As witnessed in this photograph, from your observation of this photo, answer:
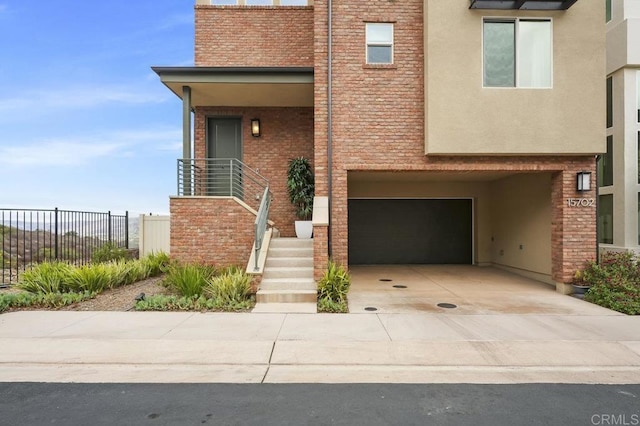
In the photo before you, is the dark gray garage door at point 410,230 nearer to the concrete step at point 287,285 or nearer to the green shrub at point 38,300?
the concrete step at point 287,285

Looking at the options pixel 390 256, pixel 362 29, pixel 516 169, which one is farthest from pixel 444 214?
→ pixel 362 29

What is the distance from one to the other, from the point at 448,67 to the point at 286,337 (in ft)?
23.0

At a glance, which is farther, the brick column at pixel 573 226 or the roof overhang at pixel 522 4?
the brick column at pixel 573 226

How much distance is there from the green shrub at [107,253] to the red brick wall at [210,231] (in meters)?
2.88

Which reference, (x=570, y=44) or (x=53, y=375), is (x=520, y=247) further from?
(x=53, y=375)

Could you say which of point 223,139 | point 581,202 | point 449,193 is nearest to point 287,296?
point 223,139

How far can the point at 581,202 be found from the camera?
338 inches

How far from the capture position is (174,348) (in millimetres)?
4957

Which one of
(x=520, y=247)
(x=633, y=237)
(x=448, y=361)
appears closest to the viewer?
(x=448, y=361)

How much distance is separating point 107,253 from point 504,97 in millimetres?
11887

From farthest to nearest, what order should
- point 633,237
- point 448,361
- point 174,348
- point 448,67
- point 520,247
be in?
point 520,247, point 633,237, point 448,67, point 174,348, point 448,361

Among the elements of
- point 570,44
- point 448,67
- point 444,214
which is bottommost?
point 444,214

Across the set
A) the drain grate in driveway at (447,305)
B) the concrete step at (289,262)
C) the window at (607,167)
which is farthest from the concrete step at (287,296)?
the window at (607,167)

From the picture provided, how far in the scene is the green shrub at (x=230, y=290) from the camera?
7094 mm
